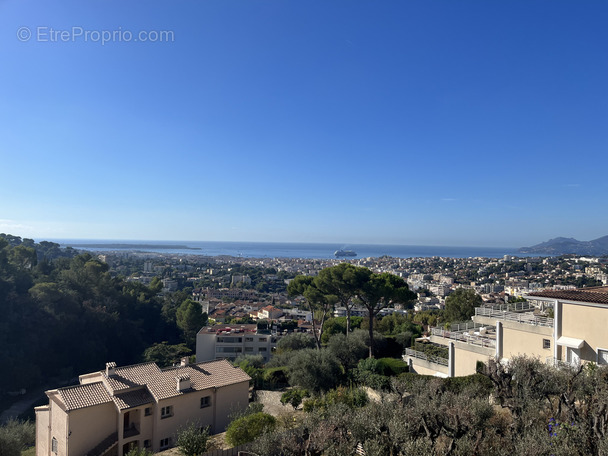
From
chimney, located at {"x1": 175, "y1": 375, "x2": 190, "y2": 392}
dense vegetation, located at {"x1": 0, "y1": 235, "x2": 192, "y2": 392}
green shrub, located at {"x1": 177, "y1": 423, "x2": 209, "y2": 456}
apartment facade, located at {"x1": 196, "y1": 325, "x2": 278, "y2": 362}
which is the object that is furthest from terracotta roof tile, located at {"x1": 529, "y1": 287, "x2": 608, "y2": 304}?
dense vegetation, located at {"x1": 0, "y1": 235, "x2": 192, "y2": 392}

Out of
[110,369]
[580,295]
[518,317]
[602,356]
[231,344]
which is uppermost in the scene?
[580,295]

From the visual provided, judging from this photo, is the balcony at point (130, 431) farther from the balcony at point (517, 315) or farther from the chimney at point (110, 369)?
the balcony at point (517, 315)

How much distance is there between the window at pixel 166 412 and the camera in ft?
41.5

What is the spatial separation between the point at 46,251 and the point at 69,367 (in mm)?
79144

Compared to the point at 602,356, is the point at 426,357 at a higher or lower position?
lower

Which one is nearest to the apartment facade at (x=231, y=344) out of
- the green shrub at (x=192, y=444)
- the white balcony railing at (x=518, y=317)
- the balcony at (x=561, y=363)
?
the white balcony railing at (x=518, y=317)

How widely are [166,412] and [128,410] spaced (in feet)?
4.29

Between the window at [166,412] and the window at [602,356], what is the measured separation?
13273 mm

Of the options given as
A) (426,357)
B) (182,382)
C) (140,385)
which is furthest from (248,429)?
(426,357)

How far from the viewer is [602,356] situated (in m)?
10.8

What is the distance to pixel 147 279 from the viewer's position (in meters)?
99.0

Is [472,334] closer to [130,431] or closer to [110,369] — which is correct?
[130,431]

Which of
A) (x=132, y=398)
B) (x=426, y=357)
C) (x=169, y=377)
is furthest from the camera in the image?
(x=426, y=357)

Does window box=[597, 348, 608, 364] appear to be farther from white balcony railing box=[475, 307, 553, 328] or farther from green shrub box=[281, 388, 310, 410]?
green shrub box=[281, 388, 310, 410]
